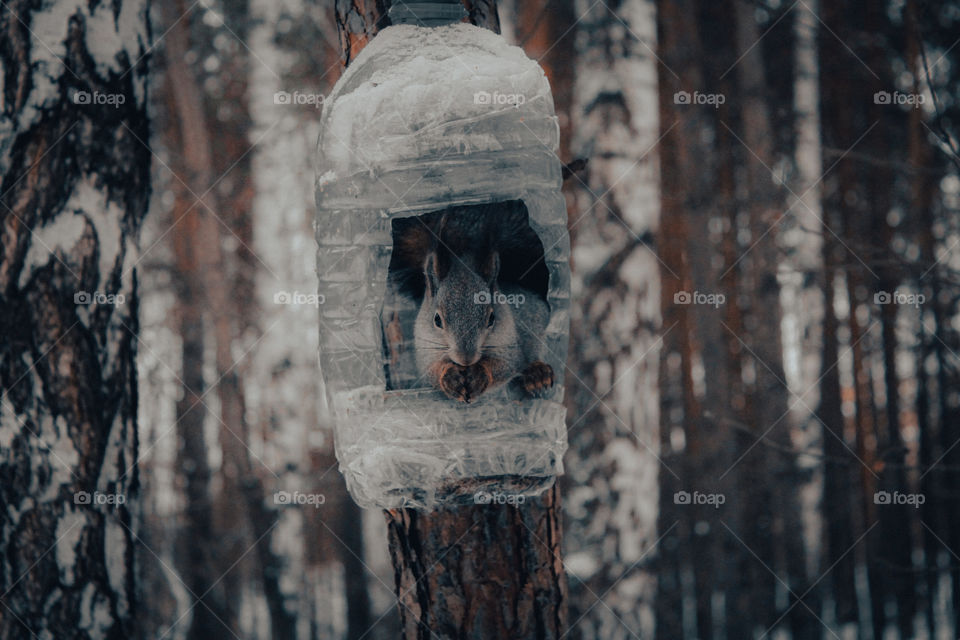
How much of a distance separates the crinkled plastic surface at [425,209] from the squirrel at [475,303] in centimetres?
8

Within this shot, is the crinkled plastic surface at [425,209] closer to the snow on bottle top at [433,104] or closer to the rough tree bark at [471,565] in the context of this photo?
the snow on bottle top at [433,104]

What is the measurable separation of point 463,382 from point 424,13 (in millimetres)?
1085

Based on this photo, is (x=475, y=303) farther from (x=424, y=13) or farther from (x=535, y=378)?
(x=424, y=13)

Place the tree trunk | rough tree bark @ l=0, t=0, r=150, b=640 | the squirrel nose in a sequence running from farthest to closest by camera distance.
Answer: the tree trunk → rough tree bark @ l=0, t=0, r=150, b=640 → the squirrel nose

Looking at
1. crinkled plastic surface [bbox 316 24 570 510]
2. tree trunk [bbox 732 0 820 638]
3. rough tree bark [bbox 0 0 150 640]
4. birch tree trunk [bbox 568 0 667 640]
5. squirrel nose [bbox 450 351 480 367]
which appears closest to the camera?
squirrel nose [bbox 450 351 480 367]

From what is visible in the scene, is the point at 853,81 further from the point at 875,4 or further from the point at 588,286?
the point at 588,286

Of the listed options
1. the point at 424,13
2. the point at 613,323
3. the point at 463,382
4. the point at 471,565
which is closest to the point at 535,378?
the point at 463,382

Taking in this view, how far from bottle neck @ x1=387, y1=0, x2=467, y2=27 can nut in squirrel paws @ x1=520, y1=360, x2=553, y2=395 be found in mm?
1007

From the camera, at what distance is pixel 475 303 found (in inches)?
66.0

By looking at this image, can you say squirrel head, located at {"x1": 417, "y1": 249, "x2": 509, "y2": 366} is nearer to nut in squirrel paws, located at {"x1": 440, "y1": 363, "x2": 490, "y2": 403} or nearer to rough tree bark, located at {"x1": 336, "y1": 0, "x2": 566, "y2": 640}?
nut in squirrel paws, located at {"x1": 440, "y1": 363, "x2": 490, "y2": 403}

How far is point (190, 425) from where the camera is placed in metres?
6.21

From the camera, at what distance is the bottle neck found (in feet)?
6.82

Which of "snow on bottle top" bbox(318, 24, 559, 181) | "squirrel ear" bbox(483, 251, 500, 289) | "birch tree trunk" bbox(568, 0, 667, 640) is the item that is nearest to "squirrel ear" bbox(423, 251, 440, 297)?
"squirrel ear" bbox(483, 251, 500, 289)

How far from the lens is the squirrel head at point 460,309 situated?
167 cm
